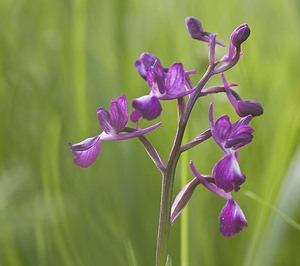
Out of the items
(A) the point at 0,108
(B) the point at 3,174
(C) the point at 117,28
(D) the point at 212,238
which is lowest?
(D) the point at 212,238

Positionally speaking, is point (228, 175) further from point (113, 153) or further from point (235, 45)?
point (113, 153)

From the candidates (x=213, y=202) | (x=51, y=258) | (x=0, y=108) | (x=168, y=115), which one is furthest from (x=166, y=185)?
(x=0, y=108)

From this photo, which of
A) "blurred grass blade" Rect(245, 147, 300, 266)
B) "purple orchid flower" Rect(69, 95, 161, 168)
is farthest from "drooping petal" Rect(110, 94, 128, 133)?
"blurred grass blade" Rect(245, 147, 300, 266)

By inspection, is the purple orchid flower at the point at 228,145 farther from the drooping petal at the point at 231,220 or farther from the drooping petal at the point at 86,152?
the drooping petal at the point at 86,152

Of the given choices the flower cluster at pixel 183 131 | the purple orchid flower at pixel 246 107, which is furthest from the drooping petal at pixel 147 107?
the purple orchid flower at pixel 246 107

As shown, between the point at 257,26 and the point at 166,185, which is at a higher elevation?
the point at 257,26

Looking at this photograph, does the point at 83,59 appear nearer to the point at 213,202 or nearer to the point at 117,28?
the point at 117,28
